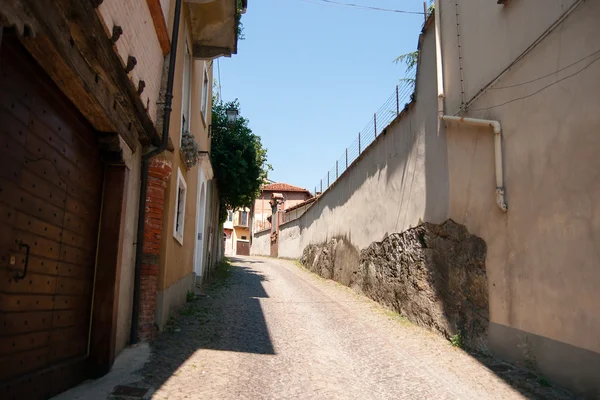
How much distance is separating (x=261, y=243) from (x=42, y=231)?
1357 inches

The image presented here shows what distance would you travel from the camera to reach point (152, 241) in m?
6.55

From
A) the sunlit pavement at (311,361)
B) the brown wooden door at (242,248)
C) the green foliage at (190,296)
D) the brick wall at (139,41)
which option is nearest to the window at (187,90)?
the brick wall at (139,41)

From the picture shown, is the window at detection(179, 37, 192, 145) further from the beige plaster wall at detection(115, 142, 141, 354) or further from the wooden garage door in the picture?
the wooden garage door

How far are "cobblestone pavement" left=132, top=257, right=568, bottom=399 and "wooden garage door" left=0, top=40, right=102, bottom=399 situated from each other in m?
1.06

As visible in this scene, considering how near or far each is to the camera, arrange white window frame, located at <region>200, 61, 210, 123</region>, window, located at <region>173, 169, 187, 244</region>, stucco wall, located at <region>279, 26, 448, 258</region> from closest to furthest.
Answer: window, located at <region>173, 169, 187, 244</region>
stucco wall, located at <region>279, 26, 448, 258</region>
white window frame, located at <region>200, 61, 210, 123</region>

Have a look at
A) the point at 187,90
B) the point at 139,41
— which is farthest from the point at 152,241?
the point at 187,90

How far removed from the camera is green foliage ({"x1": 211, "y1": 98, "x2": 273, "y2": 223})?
1612cm

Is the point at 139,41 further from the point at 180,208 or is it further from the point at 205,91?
the point at 205,91

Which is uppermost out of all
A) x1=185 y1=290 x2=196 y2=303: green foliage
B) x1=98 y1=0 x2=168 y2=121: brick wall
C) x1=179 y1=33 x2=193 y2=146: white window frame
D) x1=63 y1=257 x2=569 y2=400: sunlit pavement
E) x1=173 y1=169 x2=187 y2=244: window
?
x1=179 y1=33 x2=193 y2=146: white window frame

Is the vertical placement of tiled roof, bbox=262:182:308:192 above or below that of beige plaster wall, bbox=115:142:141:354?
above

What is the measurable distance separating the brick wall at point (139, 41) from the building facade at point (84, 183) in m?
0.02

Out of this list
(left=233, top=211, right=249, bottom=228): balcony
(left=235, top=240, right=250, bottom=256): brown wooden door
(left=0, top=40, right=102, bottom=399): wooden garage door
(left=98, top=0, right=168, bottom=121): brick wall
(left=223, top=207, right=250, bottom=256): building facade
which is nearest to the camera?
(left=0, top=40, right=102, bottom=399): wooden garage door

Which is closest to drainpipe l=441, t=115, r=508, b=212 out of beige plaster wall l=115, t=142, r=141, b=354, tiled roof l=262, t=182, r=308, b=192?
beige plaster wall l=115, t=142, r=141, b=354

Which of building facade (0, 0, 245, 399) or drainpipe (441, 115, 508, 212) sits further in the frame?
drainpipe (441, 115, 508, 212)
